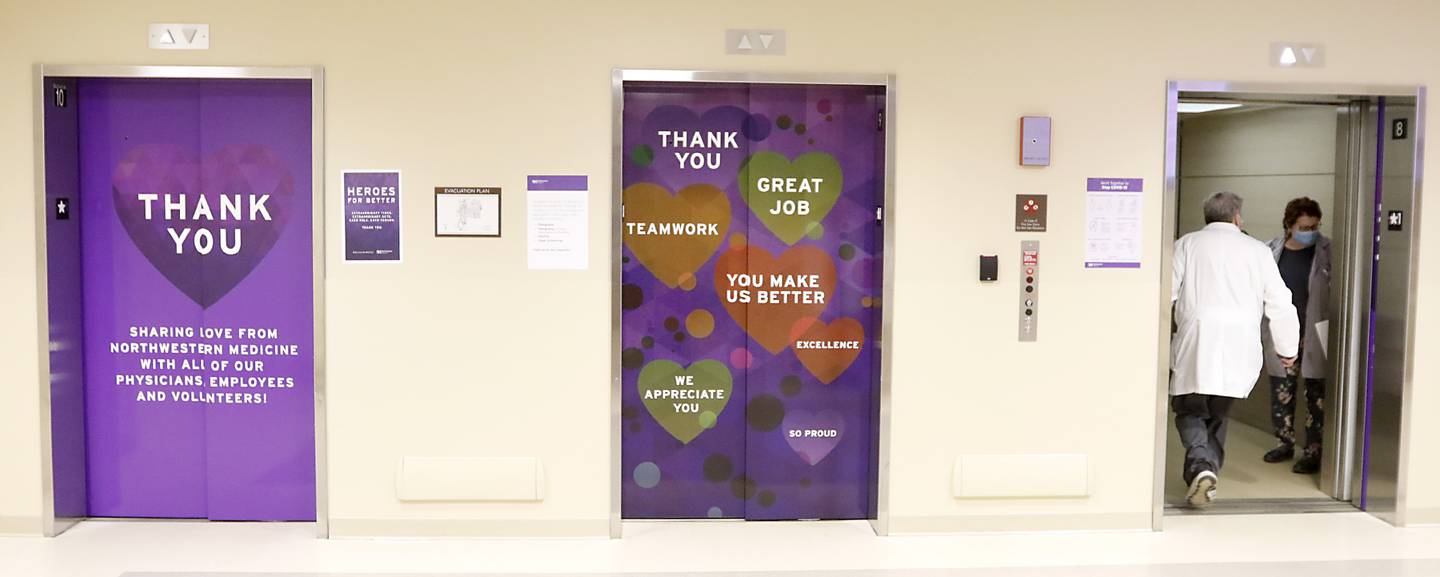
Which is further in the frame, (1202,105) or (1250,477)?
(1250,477)

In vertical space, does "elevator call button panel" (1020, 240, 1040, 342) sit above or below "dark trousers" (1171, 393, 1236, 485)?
Result: above

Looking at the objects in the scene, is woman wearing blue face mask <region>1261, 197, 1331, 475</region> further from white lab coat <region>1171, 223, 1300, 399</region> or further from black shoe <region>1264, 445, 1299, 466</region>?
white lab coat <region>1171, 223, 1300, 399</region>

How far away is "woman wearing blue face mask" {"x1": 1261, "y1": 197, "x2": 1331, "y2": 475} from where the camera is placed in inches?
203

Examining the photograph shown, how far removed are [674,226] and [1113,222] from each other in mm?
1901

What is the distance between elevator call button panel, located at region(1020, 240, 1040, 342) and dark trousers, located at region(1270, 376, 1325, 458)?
191 cm

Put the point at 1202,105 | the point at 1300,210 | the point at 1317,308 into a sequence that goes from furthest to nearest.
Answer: the point at 1300,210
the point at 1317,308
the point at 1202,105

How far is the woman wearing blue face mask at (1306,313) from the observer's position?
16.9 feet

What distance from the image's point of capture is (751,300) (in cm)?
452

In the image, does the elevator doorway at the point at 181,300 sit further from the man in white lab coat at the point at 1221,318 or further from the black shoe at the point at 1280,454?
the black shoe at the point at 1280,454

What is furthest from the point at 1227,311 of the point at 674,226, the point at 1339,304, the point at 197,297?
the point at 197,297

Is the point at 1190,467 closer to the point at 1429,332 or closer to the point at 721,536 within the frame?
the point at 1429,332

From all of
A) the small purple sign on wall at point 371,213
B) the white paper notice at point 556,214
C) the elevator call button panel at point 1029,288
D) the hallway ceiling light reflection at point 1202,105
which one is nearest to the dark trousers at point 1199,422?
the elevator call button panel at point 1029,288

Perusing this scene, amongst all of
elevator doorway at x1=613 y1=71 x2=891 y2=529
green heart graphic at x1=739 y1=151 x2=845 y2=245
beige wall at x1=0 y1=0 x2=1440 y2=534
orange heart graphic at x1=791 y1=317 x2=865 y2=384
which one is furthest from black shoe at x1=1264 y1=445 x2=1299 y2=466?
green heart graphic at x1=739 y1=151 x2=845 y2=245

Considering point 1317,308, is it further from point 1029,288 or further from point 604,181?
point 604,181
